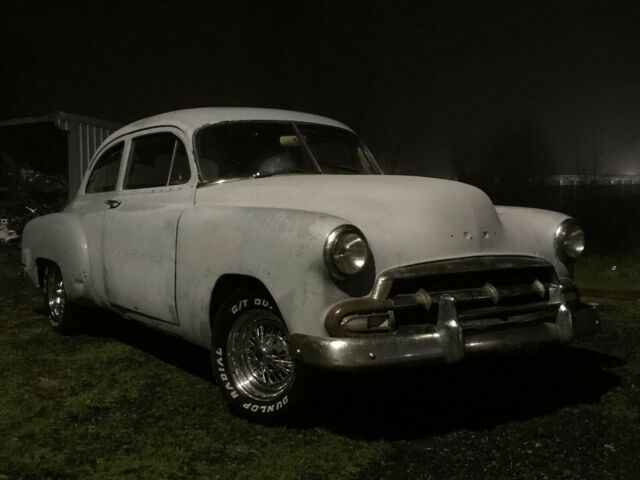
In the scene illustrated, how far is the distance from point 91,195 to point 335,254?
298 cm

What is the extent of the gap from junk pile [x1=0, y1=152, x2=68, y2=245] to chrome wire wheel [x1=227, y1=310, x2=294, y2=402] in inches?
459

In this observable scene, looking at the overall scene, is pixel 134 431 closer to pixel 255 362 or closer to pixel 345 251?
pixel 255 362

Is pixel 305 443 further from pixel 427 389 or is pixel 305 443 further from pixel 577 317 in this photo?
pixel 577 317

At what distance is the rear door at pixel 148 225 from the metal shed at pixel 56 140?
31.5ft

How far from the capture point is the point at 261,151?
435 centimetres

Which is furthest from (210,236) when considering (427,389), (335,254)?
(427,389)

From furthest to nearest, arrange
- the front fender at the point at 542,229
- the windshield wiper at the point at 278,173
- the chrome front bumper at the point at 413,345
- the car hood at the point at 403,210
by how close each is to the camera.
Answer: the windshield wiper at the point at 278,173
the front fender at the point at 542,229
the car hood at the point at 403,210
the chrome front bumper at the point at 413,345

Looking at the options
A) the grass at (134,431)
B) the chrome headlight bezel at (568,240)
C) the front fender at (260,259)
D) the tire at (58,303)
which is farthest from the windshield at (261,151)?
the tire at (58,303)

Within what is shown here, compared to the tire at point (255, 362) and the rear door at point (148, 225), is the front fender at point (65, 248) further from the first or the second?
the tire at point (255, 362)

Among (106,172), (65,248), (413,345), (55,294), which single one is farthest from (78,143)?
(413,345)

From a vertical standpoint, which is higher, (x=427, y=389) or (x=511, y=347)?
(x=511, y=347)

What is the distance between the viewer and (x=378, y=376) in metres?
4.27

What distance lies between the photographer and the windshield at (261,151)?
4207 millimetres

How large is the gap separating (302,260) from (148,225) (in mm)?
1577
